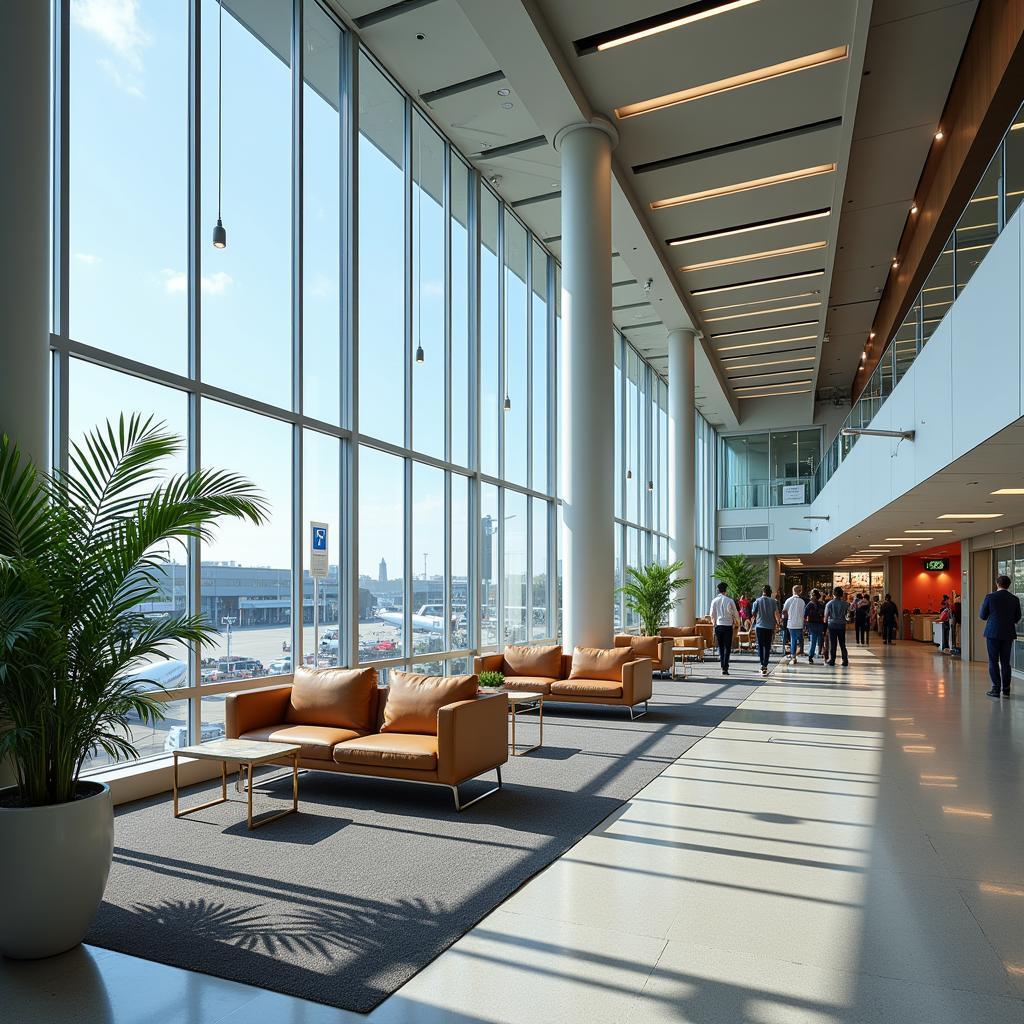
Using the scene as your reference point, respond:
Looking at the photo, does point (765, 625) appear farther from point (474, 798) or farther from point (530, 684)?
point (474, 798)

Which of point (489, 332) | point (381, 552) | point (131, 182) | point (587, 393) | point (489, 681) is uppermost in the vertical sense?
point (489, 332)

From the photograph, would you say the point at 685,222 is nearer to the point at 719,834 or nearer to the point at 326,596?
the point at 326,596

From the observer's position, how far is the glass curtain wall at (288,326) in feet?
20.3

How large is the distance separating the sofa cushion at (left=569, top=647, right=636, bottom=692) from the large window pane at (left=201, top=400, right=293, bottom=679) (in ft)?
11.8

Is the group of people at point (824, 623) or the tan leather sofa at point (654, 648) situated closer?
the group of people at point (824, 623)

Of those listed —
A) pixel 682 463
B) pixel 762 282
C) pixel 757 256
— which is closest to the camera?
pixel 757 256

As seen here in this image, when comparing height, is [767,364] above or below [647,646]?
above

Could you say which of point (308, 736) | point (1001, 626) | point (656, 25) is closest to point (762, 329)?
point (1001, 626)

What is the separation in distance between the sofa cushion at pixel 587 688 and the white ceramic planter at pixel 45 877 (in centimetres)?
655

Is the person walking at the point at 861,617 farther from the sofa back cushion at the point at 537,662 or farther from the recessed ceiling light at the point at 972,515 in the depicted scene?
the sofa back cushion at the point at 537,662

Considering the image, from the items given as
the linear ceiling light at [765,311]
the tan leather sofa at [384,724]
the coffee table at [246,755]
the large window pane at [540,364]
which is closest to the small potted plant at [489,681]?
the tan leather sofa at [384,724]

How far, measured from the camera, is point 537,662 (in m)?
9.91

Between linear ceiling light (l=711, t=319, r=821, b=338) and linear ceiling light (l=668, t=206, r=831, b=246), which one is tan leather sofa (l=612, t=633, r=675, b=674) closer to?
linear ceiling light (l=668, t=206, r=831, b=246)

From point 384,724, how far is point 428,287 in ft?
19.9
